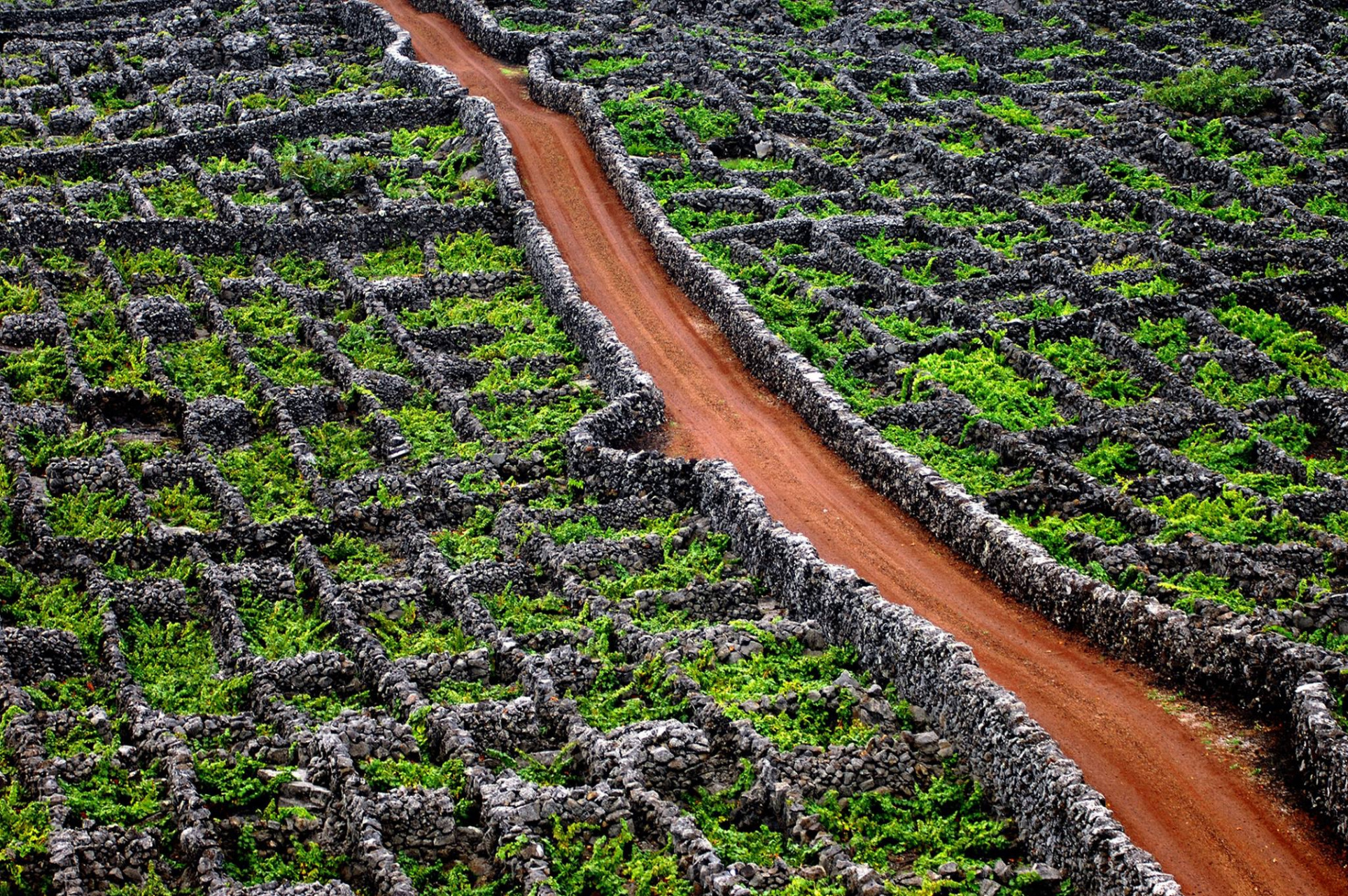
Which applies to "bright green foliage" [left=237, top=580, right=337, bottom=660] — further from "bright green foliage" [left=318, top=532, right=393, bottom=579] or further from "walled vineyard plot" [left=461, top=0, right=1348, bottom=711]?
"walled vineyard plot" [left=461, top=0, right=1348, bottom=711]

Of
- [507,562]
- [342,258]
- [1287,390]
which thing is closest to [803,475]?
[507,562]

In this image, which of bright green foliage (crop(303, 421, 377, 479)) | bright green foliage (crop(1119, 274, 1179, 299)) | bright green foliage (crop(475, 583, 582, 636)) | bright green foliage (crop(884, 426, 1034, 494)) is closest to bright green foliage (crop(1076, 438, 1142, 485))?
bright green foliage (crop(884, 426, 1034, 494))

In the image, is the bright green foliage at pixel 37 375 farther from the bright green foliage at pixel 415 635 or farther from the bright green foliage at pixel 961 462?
the bright green foliage at pixel 961 462

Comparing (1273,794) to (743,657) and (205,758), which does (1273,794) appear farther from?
(205,758)

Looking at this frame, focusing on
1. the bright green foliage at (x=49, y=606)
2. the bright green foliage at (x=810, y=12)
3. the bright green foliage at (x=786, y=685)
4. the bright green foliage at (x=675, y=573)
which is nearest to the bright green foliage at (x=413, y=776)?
the bright green foliage at (x=786, y=685)

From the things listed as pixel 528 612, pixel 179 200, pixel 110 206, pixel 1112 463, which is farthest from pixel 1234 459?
pixel 110 206

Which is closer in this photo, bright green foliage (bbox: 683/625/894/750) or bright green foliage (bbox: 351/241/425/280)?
bright green foliage (bbox: 683/625/894/750)

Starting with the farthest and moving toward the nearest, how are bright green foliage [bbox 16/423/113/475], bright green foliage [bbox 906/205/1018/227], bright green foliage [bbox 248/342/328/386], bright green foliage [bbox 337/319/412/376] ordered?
bright green foliage [bbox 906/205/1018/227] → bright green foliage [bbox 337/319/412/376] → bright green foliage [bbox 248/342/328/386] → bright green foliage [bbox 16/423/113/475]
